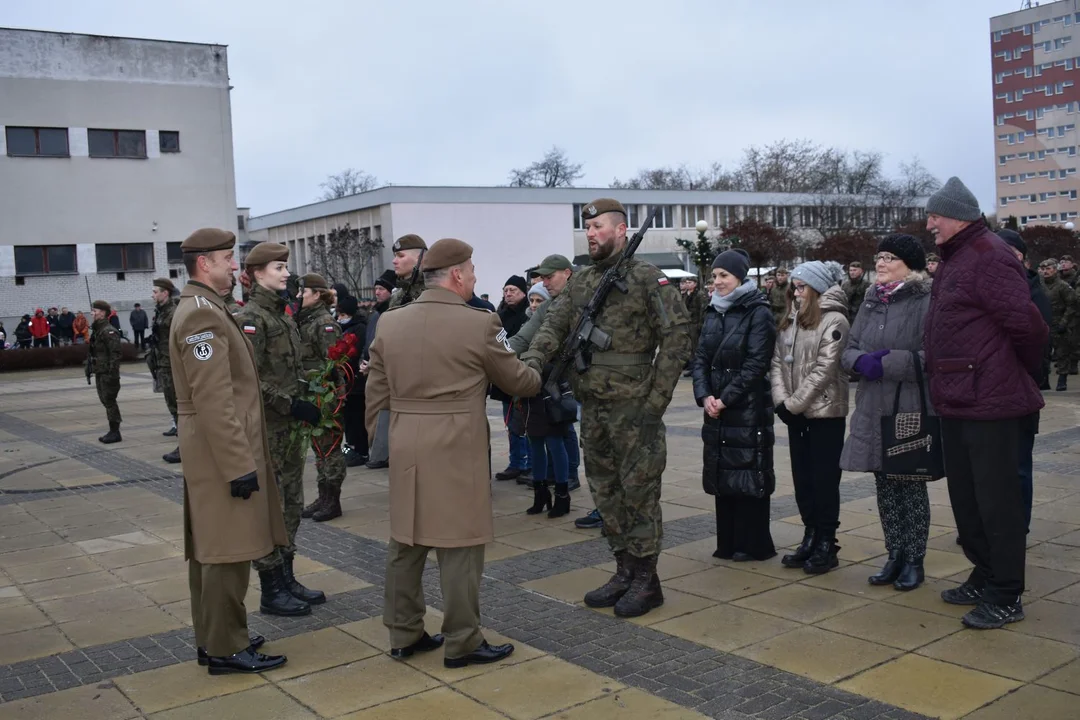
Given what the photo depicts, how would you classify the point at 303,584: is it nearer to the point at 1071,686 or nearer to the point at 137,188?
the point at 1071,686

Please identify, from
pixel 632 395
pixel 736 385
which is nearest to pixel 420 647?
pixel 632 395

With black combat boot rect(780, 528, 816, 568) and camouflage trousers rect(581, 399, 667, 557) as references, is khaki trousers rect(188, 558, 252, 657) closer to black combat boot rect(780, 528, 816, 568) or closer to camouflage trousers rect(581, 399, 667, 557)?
camouflage trousers rect(581, 399, 667, 557)

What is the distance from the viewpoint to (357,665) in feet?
16.2

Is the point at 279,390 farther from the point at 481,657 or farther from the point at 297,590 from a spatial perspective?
the point at 481,657

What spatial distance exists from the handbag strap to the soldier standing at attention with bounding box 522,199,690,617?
1.24 meters

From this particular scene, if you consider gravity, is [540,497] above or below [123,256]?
below

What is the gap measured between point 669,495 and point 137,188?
37.1 metres

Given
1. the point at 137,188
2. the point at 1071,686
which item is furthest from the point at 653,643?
the point at 137,188

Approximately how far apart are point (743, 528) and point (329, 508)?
3.51 m

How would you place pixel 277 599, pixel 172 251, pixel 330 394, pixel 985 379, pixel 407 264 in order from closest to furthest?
pixel 985 379
pixel 277 599
pixel 330 394
pixel 407 264
pixel 172 251

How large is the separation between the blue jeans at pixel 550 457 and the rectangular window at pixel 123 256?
3673 cm

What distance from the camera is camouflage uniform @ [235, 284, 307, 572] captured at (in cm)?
597

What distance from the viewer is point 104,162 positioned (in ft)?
131

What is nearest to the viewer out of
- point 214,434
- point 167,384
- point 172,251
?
point 214,434
